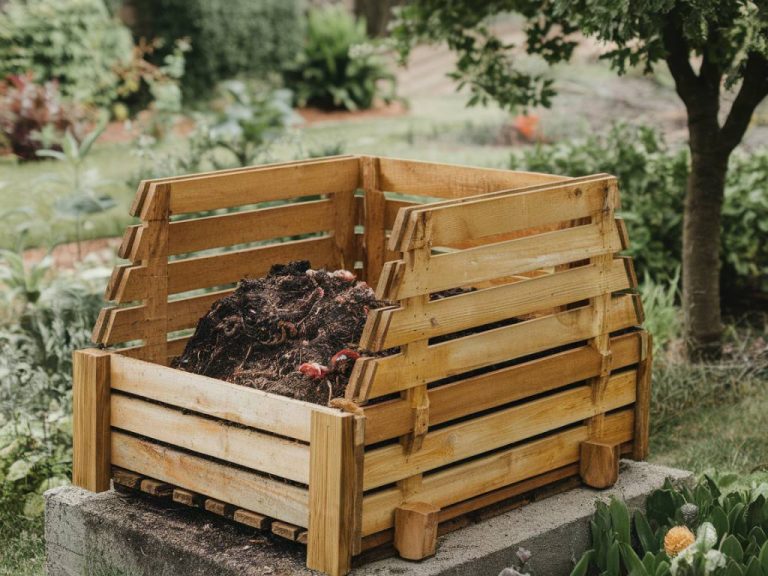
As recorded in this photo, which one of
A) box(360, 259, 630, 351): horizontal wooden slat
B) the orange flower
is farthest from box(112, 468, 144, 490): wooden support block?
the orange flower

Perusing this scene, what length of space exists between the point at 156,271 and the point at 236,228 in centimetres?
38

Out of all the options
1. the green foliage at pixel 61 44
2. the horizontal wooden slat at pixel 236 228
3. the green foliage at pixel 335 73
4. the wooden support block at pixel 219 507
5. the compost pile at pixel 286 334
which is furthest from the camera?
the green foliage at pixel 335 73

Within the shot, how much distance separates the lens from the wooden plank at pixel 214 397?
2.96 m

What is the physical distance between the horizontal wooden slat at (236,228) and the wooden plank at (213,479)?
0.60 meters

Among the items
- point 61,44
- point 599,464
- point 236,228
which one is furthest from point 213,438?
point 61,44

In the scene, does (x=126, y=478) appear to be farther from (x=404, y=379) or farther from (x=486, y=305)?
(x=486, y=305)

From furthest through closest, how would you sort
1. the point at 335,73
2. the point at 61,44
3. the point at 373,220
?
the point at 335,73
the point at 61,44
the point at 373,220

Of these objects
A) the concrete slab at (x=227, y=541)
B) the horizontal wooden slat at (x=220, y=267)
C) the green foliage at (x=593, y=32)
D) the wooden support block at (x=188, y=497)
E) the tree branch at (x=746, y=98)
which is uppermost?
the green foliage at (x=593, y=32)

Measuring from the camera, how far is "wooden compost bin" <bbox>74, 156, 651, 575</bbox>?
2.95m

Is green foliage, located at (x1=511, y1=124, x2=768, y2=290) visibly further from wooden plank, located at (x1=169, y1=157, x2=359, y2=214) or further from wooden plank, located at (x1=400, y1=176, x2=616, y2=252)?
wooden plank, located at (x1=400, y1=176, x2=616, y2=252)

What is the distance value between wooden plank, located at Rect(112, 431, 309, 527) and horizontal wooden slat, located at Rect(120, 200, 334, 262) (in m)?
0.60

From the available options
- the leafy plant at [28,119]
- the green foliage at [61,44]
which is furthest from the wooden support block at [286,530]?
the green foliage at [61,44]

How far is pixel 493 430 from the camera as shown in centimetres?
331

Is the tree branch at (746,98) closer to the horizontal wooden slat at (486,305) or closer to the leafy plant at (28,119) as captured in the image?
the horizontal wooden slat at (486,305)
